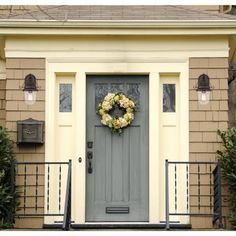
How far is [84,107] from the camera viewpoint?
841 cm

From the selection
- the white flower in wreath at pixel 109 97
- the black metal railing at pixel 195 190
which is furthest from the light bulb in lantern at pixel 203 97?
the white flower in wreath at pixel 109 97

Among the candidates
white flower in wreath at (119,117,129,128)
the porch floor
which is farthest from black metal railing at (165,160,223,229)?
white flower in wreath at (119,117,129,128)

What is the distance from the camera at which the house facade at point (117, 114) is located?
27.1 ft

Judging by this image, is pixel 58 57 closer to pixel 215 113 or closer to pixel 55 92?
pixel 55 92

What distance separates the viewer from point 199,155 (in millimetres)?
8273

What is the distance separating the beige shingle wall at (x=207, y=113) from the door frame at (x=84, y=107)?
8 centimetres

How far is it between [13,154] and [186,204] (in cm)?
233

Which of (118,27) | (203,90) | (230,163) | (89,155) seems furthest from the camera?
(89,155)

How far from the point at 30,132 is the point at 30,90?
0.57 meters

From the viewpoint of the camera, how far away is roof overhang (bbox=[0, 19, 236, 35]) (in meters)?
8.14

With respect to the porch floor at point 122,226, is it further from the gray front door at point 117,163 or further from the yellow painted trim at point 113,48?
the yellow painted trim at point 113,48

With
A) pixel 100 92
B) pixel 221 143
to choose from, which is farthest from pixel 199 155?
pixel 100 92

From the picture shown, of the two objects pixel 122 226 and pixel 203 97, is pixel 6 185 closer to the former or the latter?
pixel 122 226

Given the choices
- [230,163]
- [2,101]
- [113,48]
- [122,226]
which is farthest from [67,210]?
[2,101]
